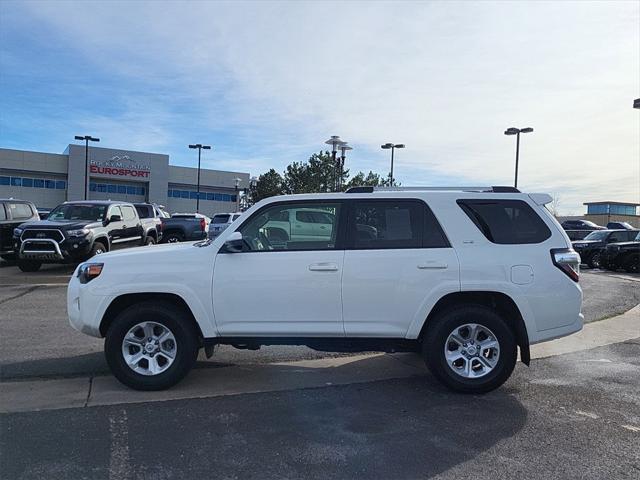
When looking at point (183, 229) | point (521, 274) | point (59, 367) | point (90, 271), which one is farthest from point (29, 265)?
point (521, 274)

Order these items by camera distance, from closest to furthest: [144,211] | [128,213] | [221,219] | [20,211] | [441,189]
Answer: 1. [441,189]
2. [20,211]
3. [128,213]
4. [144,211]
5. [221,219]

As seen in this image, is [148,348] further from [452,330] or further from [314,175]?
[314,175]

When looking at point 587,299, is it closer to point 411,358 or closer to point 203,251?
point 411,358

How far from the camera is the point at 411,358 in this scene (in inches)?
252

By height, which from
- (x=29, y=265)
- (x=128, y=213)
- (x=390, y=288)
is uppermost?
(x=128, y=213)

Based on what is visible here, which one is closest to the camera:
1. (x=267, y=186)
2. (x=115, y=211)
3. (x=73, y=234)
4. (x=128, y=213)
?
(x=73, y=234)

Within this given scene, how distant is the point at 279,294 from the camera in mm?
4898

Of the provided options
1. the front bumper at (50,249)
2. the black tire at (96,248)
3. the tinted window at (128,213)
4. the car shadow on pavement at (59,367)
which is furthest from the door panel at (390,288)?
the tinted window at (128,213)

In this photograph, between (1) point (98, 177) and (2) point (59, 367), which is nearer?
(2) point (59, 367)

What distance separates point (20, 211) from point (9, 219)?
0.69 metres

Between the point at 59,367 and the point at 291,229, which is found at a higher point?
the point at 291,229

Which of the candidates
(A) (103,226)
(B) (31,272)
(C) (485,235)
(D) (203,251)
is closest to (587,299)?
(C) (485,235)

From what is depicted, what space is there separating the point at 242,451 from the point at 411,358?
3.10 m

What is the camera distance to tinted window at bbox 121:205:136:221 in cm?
1556
